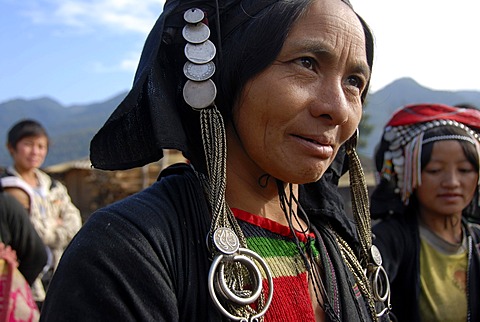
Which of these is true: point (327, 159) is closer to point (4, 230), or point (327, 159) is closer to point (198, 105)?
point (198, 105)

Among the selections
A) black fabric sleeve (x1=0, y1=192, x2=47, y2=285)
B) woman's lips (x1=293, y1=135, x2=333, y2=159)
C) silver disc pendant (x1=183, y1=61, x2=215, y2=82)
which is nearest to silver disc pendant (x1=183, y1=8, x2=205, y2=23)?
silver disc pendant (x1=183, y1=61, x2=215, y2=82)

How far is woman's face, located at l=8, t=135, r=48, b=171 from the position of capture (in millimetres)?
4766

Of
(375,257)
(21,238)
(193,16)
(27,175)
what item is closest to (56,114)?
(27,175)

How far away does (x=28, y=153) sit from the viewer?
4.77 metres

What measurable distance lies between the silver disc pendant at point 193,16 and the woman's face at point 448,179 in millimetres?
1965

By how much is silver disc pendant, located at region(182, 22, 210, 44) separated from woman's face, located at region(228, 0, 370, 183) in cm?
17

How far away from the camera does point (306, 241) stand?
1.58 metres

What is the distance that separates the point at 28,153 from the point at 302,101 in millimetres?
3989

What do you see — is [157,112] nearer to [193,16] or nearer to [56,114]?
[193,16]

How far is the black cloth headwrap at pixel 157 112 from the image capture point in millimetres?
1362

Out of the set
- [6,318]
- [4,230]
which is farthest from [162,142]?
[4,230]

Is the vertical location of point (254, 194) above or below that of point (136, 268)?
above

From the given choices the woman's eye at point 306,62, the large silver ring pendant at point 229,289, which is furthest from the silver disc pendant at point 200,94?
the large silver ring pendant at point 229,289

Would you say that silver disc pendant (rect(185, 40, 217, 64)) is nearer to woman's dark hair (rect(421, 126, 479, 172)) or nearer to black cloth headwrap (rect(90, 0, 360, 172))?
black cloth headwrap (rect(90, 0, 360, 172))
